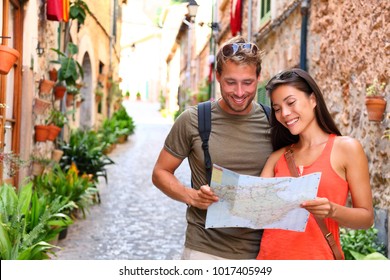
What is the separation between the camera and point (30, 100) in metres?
5.60

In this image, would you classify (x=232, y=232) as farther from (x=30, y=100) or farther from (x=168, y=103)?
(x=168, y=103)

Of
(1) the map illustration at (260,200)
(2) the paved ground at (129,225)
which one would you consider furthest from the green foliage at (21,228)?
(1) the map illustration at (260,200)

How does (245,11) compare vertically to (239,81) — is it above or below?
above

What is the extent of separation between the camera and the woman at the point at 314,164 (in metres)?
1.98

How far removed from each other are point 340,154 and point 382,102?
7.24 ft

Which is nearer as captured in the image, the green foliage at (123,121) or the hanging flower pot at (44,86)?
the hanging flower pot at (44,86)

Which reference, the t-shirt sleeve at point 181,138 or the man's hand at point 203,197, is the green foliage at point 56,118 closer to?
the t-shirt sleeve at point 181,138

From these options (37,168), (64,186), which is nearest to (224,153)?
(64,186)

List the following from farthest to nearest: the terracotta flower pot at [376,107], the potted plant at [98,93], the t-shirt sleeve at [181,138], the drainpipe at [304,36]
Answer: the potted plant at [98,93]
the drainpipe at [304,36]
the terracotta flower pot at [376,107]
the t-shirt sleeve at [181,138]

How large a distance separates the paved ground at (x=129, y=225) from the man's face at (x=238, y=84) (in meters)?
2.10

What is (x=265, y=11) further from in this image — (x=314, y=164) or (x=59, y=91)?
(x=314, y=164)

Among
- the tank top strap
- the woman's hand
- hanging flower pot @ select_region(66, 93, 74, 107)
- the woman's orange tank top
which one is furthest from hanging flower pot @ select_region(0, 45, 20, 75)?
hanging flower pot @ select_region(66, 93, 74, 107)
